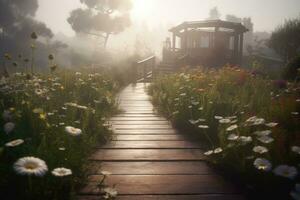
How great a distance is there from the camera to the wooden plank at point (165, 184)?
281 centimetres

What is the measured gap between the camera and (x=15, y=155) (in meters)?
2.71

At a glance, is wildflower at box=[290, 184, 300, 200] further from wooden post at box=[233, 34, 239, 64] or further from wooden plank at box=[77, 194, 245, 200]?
wooden post at box=[233, 34, 239, 64]

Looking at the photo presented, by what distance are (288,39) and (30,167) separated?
79.9ft

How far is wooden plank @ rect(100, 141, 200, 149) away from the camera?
420 cm

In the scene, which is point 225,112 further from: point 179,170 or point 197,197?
point 197,197

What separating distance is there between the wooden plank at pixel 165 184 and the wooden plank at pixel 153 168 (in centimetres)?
11

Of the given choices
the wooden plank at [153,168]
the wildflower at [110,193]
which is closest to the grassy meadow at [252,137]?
the wooden plank at [153,168]

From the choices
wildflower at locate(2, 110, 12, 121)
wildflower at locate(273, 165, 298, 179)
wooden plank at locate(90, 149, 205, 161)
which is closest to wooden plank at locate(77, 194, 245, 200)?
wildflower at locate(273, 165, 298, 179)

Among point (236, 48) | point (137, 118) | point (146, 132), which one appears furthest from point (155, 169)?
point (236, 48)

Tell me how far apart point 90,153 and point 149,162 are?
0.74 m

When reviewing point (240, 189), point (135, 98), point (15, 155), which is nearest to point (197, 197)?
point (240, 189)

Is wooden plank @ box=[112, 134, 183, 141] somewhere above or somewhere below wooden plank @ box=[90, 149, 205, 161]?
above

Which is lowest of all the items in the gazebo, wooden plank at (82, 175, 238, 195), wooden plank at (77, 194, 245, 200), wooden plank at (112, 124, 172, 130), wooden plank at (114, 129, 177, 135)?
wooden plank at (77, 194, 245, 200)

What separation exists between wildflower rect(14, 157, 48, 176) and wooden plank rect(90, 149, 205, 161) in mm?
1569
